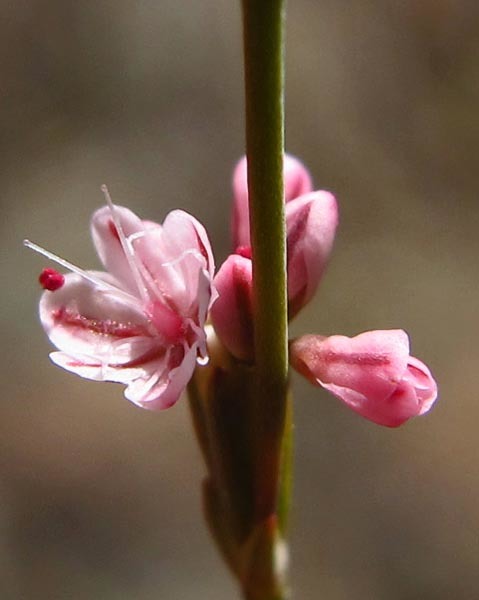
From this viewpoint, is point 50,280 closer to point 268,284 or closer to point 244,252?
point 244,252

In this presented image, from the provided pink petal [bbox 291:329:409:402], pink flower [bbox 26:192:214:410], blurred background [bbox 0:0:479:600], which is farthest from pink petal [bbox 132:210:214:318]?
blurred background [bbox 0:0:479:600]

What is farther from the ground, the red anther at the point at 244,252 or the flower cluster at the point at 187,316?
the red anther at the point at 244,252

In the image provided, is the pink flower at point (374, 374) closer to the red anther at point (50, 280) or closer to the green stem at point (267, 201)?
the green stem at point (267, 201)

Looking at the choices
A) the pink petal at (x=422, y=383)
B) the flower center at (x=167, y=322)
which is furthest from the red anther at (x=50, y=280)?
the pink petal at (x=422, y=383)

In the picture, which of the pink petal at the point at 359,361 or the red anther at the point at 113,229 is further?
the red anther at the point at 113,229

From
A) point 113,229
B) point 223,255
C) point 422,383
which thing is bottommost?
point 223,255

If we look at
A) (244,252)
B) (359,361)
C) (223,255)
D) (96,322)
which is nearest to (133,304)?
(96,322)

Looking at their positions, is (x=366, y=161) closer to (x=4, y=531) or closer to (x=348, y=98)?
(x=348, y=98)
